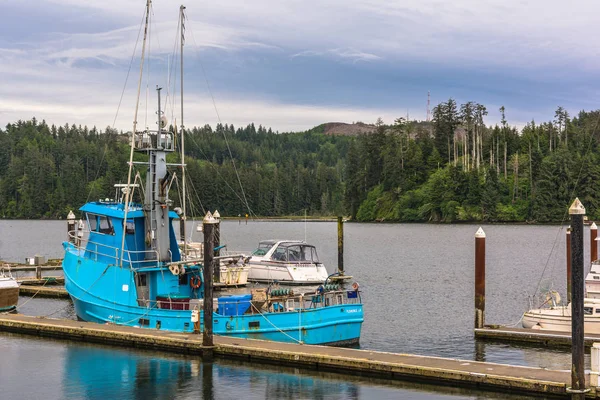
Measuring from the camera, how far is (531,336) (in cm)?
3281

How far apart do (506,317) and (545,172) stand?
110986mm

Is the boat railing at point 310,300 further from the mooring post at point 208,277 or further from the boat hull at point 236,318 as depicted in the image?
the mooring post at point 208,277

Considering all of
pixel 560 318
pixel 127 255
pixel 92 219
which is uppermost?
pixel 92 219

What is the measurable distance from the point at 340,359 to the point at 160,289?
9.80 metres

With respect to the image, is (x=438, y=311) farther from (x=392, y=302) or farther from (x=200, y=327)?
(x=200, y=327)

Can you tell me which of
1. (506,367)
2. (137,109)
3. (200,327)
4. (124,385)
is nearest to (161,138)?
(137,109)

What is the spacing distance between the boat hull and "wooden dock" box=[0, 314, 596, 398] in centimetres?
84

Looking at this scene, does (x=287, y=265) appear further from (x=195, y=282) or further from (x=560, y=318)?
(x=560, y=318)

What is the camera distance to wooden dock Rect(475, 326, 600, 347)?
32.2 m

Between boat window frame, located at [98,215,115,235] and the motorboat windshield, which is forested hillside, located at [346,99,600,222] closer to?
the motorboat windshield

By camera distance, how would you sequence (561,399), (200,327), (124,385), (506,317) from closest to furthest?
(561,399) < (124,385) < (200,327) < (506,317)

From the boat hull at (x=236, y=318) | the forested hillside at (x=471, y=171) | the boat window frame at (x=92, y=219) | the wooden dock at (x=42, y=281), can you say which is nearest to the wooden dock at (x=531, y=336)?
the boat hull at (x=236, y=318)

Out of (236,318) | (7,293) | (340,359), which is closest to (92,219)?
(7,293)

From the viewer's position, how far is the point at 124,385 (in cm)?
2661
